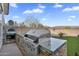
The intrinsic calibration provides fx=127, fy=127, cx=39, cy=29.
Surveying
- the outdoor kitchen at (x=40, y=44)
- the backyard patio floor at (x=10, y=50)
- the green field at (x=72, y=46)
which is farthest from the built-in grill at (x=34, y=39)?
the green field at (x=72, y=46)

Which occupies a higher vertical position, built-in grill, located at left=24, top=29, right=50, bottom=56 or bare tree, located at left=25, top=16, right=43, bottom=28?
bare tree, located at left=25, top=16, right=43, bottom=28

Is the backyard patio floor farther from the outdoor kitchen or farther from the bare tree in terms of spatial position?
the bare tree

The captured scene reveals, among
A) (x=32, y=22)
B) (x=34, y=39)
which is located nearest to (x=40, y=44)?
(x=34, y=39)

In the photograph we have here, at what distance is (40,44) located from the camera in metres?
1.34

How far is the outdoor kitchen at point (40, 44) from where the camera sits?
1.33 meters

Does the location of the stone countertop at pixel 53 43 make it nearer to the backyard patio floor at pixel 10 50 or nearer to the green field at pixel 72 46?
the green field at pixel 72 46

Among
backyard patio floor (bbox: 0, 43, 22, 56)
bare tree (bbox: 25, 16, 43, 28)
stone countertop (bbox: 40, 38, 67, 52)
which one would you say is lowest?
backyard patio floor (bbox: 0, 43, 22, 56)

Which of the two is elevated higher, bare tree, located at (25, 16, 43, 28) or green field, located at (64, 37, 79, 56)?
bare tree, located at (25, 16, 43, 28)

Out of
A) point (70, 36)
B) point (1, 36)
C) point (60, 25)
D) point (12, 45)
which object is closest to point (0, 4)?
point (1, 36)

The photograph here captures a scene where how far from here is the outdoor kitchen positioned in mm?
1331

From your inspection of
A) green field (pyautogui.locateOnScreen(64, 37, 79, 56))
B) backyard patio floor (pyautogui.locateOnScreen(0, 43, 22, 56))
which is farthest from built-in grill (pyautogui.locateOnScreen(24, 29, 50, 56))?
green field (pyautogui.locateOnScreen(64, 37, 79, 56))

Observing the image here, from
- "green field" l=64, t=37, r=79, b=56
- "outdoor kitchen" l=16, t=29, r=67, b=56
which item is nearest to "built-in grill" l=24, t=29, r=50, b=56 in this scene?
"outdoor kitchen" l=16, t=29, r=67, b=56

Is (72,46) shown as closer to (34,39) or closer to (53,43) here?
(53,43)

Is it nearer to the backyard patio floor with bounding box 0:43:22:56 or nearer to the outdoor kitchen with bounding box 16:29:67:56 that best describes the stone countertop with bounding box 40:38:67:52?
the outdoor kitchen with bounding box 16:29:67:56
